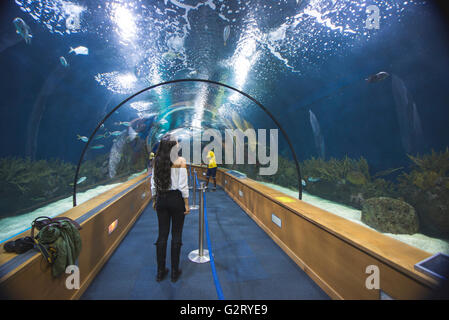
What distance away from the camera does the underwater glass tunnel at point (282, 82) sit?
3445 mm

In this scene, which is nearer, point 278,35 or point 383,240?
point 383,240

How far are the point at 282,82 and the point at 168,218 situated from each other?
6.14m

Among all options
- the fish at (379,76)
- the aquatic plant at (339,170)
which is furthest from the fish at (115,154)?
the fish at (379,76)

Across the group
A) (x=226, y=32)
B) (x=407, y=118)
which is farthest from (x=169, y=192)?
(x=407, y=118)

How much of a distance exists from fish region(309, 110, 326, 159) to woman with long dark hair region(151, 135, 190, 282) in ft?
19.9

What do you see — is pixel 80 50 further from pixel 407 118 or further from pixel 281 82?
pixel 407 118

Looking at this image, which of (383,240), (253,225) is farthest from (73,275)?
(253,225)

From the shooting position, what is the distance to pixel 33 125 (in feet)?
20.6

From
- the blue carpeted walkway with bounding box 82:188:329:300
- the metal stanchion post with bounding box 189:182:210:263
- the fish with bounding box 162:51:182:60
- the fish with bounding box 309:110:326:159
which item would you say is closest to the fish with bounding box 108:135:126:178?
the fish with bounding box 162:51:182:60

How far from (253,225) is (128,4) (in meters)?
5.81

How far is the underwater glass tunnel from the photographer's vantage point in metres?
3.45

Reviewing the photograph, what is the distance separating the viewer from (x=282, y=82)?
6504 millimetres

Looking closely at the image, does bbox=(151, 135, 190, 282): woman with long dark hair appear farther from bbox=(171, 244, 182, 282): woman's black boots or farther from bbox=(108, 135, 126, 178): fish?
bbox=(108, 135, 126, 178): fish

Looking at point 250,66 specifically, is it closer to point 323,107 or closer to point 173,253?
point 323,107
